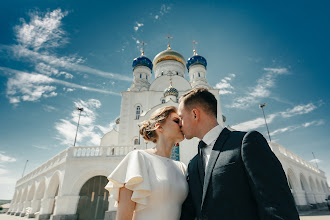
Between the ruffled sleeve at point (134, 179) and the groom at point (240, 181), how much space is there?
52cm

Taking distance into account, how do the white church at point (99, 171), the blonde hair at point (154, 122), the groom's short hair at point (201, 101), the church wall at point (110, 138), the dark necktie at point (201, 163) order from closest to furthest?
the dark necktie at point (201, 163) → the groom's short hair at point (201, 101) → the blonde hair at point (154, 122) → the white church at point (99, 171) → the church wall at point (110, 138)

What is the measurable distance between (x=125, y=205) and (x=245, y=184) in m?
1.19

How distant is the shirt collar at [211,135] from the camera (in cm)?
193

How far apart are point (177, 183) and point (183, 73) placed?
2740 centimetres

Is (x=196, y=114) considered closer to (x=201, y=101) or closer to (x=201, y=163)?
(x=201, y=101)

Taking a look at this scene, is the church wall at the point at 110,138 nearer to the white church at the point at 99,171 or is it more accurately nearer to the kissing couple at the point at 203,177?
the white church at the point at 99,171

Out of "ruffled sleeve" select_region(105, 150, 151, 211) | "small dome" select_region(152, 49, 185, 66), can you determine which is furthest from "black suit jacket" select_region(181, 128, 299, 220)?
"small dome" select_region(152, 49, 185, 66)

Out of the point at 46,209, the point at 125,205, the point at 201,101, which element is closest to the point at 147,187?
the point at 125,205

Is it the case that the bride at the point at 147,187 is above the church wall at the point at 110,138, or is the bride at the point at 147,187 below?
below

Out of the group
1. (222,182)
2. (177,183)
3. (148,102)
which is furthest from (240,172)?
(148,102)

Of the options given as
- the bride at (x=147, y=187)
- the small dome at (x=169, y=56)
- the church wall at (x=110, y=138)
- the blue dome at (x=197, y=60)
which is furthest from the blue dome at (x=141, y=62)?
the bride at (x=147, y=187)

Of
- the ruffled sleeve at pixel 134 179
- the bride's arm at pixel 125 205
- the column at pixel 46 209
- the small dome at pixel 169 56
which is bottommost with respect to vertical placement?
the column at pixel 46 209

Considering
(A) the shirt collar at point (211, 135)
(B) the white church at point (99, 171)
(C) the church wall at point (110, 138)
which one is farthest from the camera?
(C) the church wall at point (110, 138)

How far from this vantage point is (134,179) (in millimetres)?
1891
